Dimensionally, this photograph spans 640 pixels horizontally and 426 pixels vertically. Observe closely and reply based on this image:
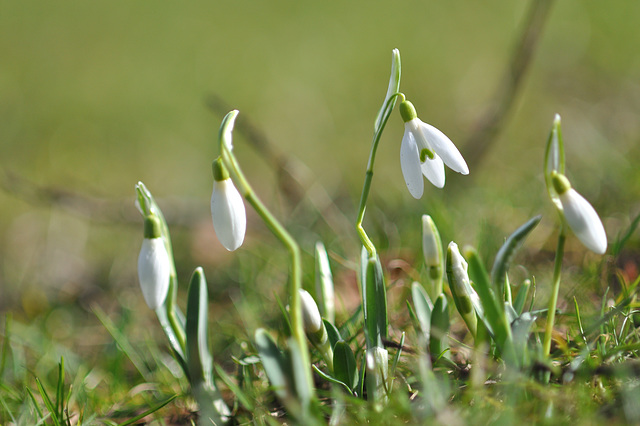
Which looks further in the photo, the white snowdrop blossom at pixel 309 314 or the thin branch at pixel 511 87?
the thin branch at pixel 511 87

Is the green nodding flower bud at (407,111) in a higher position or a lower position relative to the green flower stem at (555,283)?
higher

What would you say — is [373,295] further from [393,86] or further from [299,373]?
[393,86]

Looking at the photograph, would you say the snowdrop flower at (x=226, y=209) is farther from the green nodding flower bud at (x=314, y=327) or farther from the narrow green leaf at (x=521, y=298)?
the narrow green leaf at (x=521, y=298)

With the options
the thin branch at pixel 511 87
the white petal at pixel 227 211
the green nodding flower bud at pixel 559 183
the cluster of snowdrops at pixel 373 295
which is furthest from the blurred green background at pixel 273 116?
the white petal at pixel 227 211

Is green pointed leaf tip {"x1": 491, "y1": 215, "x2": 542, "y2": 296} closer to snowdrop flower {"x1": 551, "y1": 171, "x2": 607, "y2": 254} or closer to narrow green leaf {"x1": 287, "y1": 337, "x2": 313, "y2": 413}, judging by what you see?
snowdrop flower {"x1": 551, "y1": 171, "x2": 607, "y2": 254}

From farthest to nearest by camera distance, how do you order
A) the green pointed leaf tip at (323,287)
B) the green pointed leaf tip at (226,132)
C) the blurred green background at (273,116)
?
1. the blurred green background at (273,116)
2. the green pointed leaf tip at (323,287)
3. the green pointed leaf tip at (226,132)

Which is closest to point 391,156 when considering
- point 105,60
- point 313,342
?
point 313,342

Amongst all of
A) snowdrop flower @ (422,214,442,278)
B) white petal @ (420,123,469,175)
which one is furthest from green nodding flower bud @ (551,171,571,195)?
snowdrop flower @ (422,214,442,278)

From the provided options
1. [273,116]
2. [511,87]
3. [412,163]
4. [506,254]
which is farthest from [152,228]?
[273,116]
